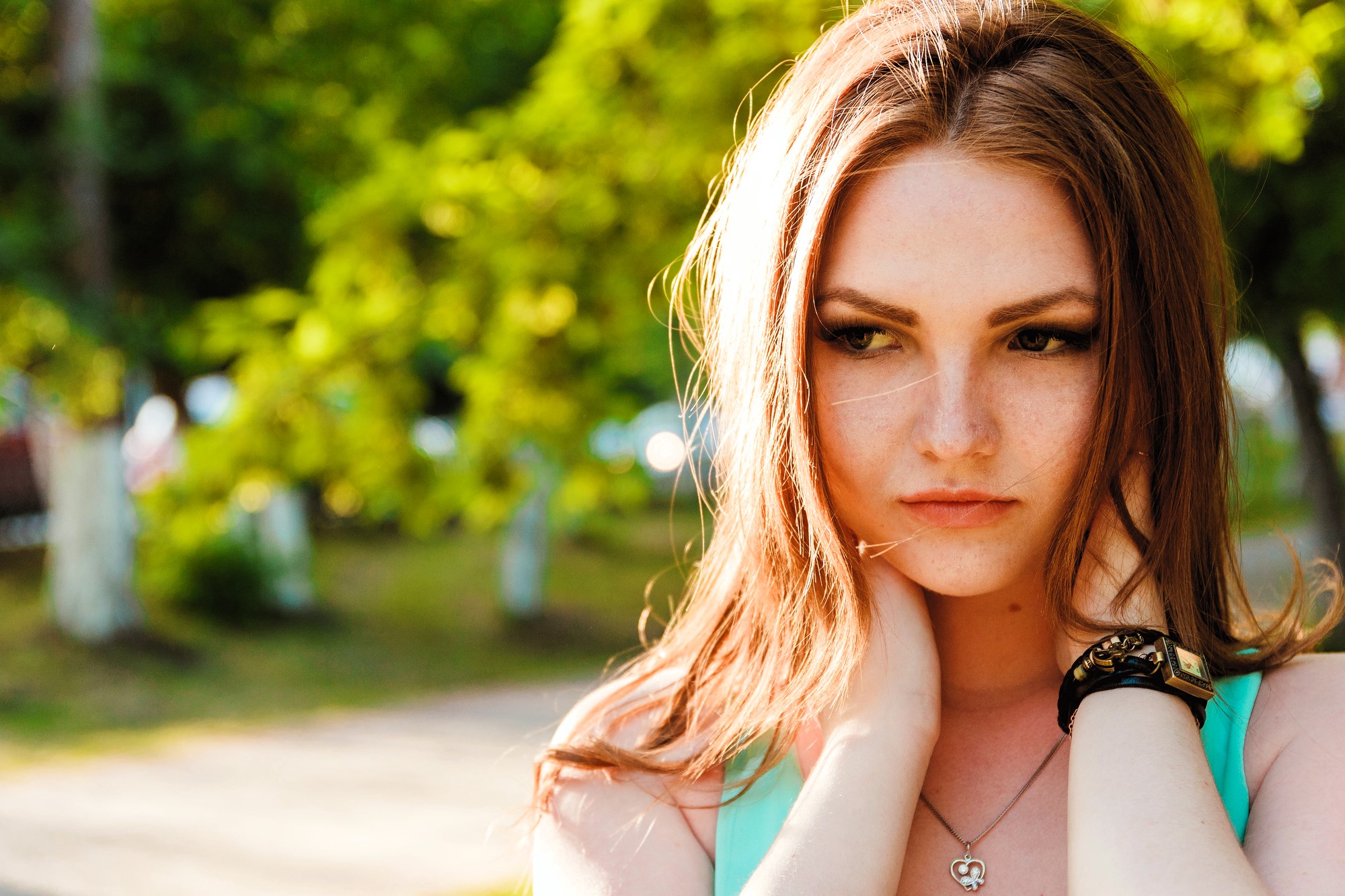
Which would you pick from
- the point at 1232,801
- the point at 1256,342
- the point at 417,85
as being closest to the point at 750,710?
the point at 1232,801

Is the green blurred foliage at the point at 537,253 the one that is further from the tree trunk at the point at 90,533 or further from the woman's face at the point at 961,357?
the tree trunk at the point at 90,533

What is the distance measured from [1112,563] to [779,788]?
492mm

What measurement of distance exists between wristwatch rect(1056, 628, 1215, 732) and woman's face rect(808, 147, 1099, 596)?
0.43 ft

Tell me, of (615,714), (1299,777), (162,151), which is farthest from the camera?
(162,151)

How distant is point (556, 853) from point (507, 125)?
3584 mm

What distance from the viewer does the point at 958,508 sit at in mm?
1348

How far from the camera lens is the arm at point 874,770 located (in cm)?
124

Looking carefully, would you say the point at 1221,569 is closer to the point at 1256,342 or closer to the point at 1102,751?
the point at 1102,751

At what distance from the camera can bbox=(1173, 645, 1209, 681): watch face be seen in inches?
49.2

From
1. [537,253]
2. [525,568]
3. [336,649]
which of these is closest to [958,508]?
[537,253]

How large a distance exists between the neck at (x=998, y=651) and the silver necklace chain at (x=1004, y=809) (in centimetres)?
9

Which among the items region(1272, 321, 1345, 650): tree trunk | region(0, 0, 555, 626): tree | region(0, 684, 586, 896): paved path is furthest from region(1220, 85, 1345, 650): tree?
region(0, 0, 555, 626): tree

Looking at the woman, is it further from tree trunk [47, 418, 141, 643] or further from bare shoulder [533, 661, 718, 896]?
tree trunk [47, 418, 141, 643]

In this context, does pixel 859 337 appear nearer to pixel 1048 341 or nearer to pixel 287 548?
pixel 1048 341
